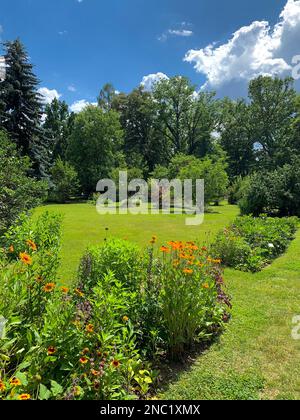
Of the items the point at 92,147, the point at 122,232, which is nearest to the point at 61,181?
the point at 92,147

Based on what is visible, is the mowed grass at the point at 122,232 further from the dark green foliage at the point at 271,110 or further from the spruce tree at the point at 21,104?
the dark green foliage at the point at 271,110

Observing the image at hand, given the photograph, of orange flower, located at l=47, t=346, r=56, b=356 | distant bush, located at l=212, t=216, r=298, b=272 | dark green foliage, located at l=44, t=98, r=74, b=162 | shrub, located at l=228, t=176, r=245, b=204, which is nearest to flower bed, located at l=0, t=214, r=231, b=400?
orange flower, located at l=47, t=346, r=56, b=356

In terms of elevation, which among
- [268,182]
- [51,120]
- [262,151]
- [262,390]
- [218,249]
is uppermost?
[51,120]

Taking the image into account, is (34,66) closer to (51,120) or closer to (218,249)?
(51,120)

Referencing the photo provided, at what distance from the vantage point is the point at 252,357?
3107mm

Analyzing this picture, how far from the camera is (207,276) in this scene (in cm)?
350

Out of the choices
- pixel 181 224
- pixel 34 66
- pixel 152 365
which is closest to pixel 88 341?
pixel 152 365

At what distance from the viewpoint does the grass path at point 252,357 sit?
2586 mm

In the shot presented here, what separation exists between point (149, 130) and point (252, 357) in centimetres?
3778

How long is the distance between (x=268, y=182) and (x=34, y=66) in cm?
1910

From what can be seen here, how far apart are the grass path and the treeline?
1990 centimetres

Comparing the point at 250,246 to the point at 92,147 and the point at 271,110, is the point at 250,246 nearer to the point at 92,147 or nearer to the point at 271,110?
the point at 92,147

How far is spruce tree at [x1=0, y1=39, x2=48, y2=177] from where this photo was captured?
21422 mm

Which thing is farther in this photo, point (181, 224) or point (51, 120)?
point (51, 120)
